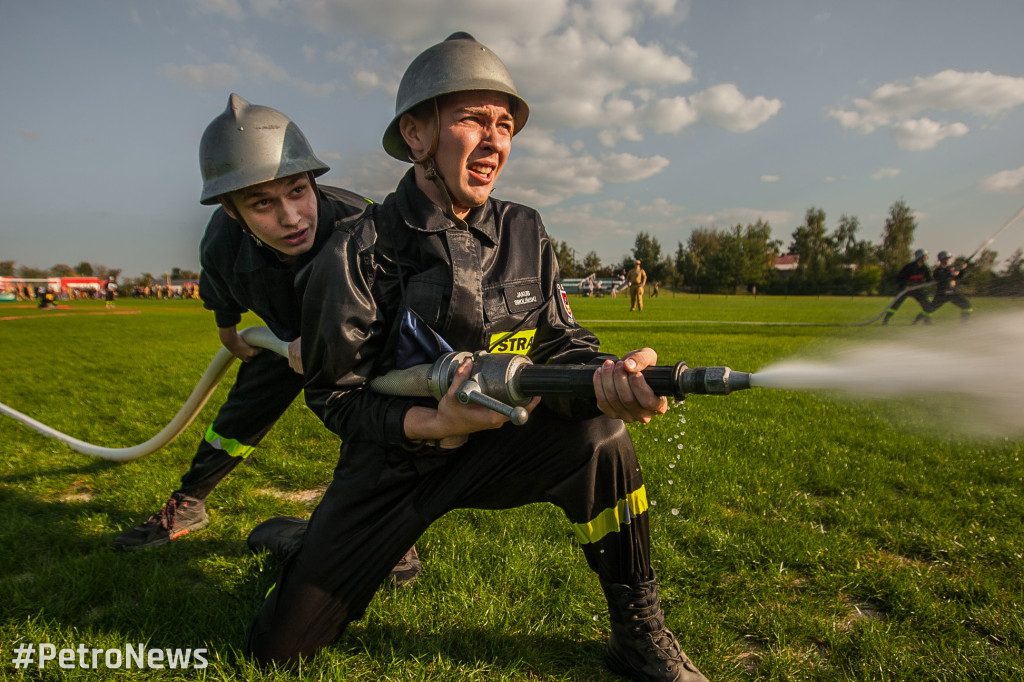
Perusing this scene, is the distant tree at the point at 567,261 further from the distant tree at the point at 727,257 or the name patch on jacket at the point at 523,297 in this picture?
the name patch on jacket at the point at 523,297

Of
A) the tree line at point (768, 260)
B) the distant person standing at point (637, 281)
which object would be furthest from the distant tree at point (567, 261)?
the distant person standing at point (637, 281)

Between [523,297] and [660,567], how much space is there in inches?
74.0

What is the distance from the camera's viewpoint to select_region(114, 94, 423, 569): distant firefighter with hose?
3.23 metres

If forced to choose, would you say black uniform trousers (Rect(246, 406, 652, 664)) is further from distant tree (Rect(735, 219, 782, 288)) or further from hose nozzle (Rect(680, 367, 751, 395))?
distant tree (Rect(735, 219, 782, 288))

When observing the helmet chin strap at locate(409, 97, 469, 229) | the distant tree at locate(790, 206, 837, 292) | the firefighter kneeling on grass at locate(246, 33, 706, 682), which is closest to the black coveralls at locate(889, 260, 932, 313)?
the firefighter kneeling on grass at locate(246, 33, 706, 682)

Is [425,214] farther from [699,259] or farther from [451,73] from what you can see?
[699,259]

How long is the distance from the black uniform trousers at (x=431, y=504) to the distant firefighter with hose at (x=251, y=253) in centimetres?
97

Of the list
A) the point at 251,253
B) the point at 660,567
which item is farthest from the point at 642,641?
the point at 251,253

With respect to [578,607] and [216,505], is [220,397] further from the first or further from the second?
[578,607]

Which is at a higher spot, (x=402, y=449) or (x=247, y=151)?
(x=247, y=151)

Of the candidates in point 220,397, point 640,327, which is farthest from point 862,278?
point 220,397

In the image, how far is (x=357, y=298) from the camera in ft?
8.22

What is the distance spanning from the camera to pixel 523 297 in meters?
2.83

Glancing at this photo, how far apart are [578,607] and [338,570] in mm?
1286
